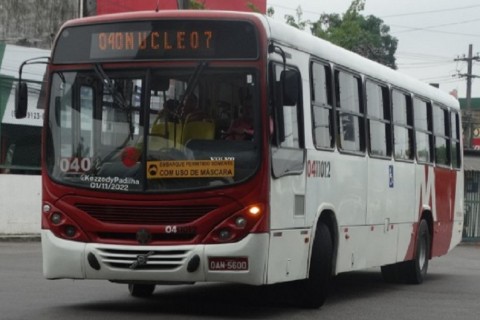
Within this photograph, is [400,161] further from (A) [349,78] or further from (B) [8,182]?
(B) [8,182]

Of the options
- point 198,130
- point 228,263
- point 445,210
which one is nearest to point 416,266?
point 445,210

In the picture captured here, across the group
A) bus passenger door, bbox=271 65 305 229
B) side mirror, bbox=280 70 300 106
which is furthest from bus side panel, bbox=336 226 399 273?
side mirror, bbox=280 70 300 106

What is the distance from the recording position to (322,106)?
1353cm

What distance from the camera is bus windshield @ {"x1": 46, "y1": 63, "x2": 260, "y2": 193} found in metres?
11.6

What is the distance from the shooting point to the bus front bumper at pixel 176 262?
1143 cm

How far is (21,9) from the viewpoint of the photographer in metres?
35.8

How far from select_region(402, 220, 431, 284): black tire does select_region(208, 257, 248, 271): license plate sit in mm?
7290

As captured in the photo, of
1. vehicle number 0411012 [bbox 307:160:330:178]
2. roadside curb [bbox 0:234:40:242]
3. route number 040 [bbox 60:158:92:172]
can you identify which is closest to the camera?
route number 040 [bbox 60:158:92:172]

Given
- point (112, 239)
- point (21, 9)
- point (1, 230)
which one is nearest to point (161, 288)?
point (112, 239)

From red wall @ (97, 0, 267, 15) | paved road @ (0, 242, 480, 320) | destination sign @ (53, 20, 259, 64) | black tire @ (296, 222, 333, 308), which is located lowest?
paved road @ (0, 242, 480, 320)

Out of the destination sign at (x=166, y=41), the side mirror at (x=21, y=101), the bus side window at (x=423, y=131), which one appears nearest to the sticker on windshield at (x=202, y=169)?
the destination sign at (x=166, y=41)

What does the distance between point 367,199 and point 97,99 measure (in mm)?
4591

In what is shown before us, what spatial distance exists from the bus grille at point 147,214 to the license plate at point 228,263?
17.5 inches

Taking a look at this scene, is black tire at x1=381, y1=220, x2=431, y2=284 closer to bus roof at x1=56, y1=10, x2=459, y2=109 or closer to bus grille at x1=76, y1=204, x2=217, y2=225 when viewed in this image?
bus roof at x1=56, y1=10, x2=459, y2=109
